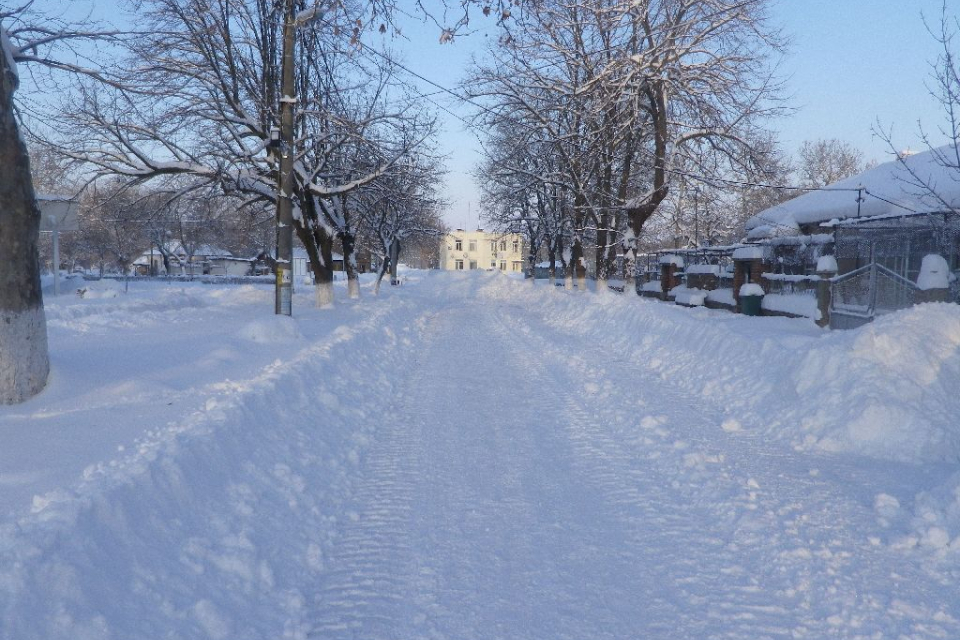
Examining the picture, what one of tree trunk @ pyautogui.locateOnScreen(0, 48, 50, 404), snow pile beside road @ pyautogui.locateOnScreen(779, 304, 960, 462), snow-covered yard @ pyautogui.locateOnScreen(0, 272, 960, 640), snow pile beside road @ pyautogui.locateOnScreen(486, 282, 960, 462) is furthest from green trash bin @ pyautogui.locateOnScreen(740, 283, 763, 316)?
tree trunk @ pyautogui.locateOnScreen(0, 48, 50, 404)

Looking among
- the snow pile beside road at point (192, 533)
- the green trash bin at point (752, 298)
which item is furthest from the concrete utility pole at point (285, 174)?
the green trash bin at point (752, 298)

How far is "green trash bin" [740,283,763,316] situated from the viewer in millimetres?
17844

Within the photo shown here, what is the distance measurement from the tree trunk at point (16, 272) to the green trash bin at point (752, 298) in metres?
16.2

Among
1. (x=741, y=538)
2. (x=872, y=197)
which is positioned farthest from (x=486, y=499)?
(x=872, y=197)

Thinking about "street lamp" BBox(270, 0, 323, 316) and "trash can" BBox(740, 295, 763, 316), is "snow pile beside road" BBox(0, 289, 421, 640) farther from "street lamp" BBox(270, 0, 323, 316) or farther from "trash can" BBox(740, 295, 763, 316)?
"trash can" BBox(740, 295, 763, 316)

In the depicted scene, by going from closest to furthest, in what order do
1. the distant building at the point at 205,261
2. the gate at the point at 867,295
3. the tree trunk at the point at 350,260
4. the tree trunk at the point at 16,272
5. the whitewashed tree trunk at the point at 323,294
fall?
the tree trunk at the point at 16,272 → the gate at the point at 867,295 → the whitewashed tree trunk at the point at 323,294 → the tree trunk at the point at 350,260 → the distant building at the point at 205,261

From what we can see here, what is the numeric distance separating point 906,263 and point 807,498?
40.8 ft

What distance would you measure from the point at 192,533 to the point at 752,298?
1663 cm

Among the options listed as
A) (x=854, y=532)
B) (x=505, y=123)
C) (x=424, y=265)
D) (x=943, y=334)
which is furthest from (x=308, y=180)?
(x=424, y=265)

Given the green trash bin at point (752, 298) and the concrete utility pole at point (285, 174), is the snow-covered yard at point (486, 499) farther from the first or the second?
the green trash bin at point (752, 298)

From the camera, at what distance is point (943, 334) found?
321 inches

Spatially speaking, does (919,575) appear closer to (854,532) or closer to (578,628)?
(854,532)

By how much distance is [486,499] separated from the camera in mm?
5297

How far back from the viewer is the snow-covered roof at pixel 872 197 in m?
18.1
